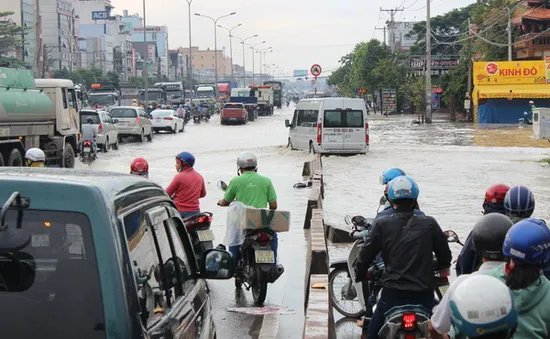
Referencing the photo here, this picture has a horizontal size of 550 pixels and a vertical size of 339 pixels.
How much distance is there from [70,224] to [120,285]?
0.98 feet

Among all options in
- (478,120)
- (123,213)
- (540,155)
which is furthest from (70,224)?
(478,120)

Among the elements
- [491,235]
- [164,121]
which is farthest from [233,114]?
[491,235]

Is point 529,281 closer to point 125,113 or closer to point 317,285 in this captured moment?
point 317,285

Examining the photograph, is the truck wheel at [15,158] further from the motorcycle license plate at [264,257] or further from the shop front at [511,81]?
the shop front at [511,81]

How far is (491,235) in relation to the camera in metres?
4.55

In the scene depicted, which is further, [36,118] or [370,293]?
[36,118]

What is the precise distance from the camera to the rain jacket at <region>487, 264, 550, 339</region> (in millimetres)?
3787

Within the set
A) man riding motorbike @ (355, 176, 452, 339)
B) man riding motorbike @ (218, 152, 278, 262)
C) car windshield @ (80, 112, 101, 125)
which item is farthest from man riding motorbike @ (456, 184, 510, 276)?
car windshield @ (80, 112, 101, 125)

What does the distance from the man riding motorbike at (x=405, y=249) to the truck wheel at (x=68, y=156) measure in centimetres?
2034

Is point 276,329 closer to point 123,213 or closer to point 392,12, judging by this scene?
point 123,213

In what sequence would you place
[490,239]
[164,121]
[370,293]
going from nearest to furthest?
[490,239] → [370,293] → [164,121]

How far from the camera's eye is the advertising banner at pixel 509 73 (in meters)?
53.7

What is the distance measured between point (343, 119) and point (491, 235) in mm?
24355

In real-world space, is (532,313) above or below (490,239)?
below
